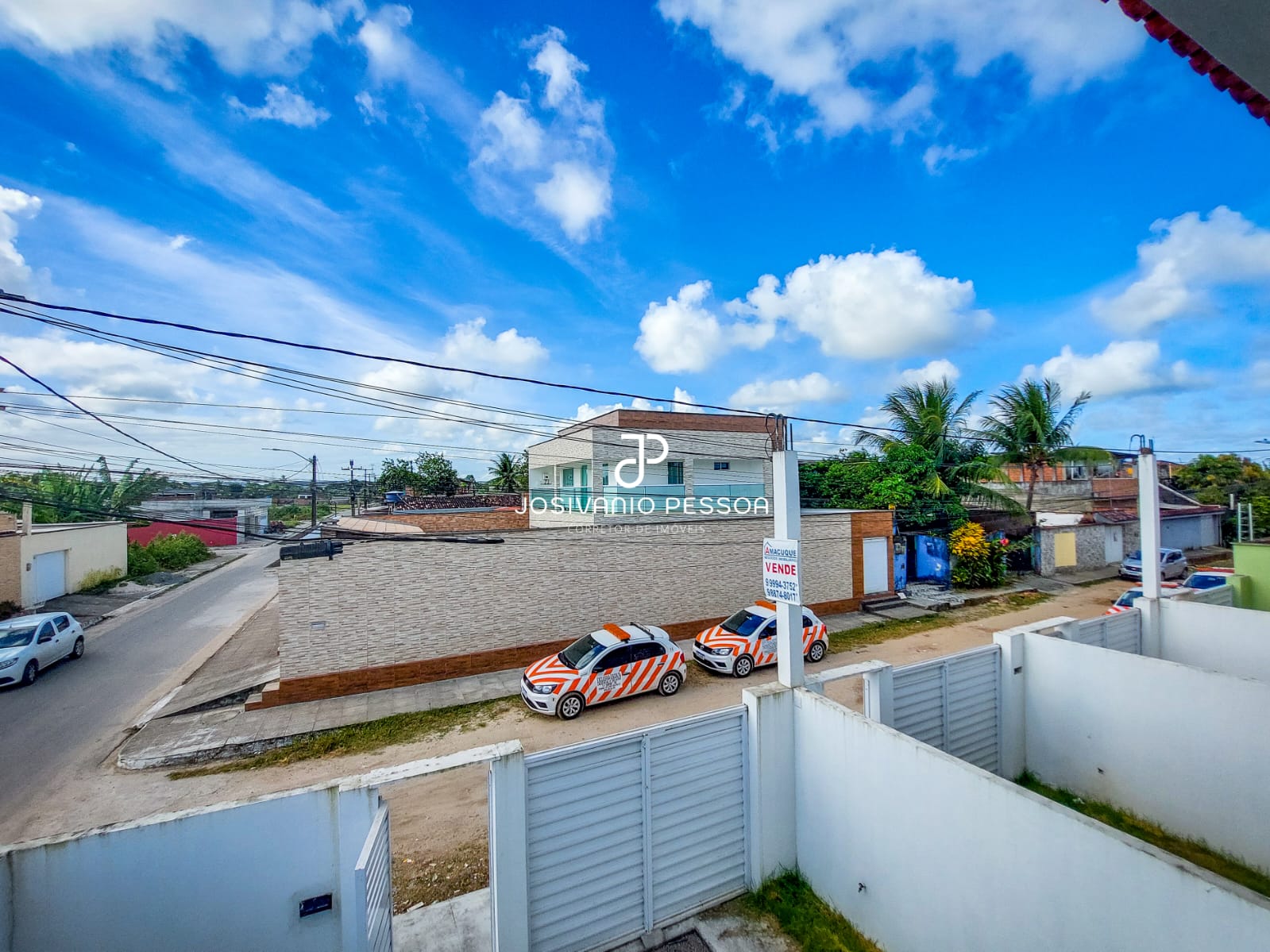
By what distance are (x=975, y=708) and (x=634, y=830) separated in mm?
4491

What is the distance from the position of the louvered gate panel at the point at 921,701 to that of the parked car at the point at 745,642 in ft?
15.6

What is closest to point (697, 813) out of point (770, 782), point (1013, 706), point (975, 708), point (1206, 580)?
point (770, 782)

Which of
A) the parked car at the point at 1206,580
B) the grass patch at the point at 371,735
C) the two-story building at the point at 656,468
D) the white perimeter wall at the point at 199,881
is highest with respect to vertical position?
the two-story building at the point at 656,468

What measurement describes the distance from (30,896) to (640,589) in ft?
35.5

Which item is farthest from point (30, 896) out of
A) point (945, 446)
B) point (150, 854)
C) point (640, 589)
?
point (945, 446)

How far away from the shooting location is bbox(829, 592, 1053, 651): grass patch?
1369 centimetres

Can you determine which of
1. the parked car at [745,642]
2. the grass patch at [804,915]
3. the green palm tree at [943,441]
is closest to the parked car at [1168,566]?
the green palm tree at [943,441]

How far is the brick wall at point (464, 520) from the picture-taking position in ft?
55.4

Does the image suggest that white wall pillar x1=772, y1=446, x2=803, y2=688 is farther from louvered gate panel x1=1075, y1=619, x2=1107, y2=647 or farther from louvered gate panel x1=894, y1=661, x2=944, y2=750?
louvered gate panel x1=1075, y1=619, x2=1107, y2=647

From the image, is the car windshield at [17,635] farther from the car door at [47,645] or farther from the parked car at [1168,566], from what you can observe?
the parked car at [1168,566]

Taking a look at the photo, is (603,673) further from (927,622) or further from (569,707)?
(927,622)

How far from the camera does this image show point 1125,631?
8.31 m

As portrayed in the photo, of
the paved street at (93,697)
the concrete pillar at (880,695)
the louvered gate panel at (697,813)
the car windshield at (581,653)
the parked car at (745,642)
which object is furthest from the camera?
the parked car at (745,642)

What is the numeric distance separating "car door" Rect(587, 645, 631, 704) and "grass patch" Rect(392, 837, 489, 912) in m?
3.64
